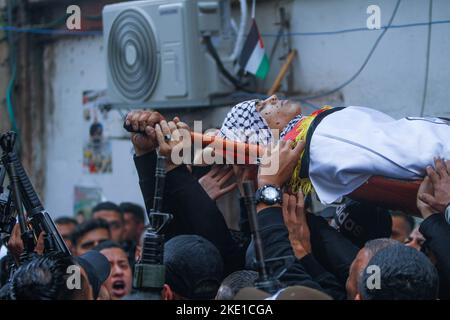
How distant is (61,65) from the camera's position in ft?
26.0

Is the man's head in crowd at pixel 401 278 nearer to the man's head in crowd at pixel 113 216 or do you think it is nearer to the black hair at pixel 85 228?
the black hair at pixel 85 228

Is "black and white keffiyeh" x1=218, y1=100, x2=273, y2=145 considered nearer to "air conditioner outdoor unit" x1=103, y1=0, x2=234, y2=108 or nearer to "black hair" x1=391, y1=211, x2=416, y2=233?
"black hair" x1=391, y1=211, x2=416, y2=233

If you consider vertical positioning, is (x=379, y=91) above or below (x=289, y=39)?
below

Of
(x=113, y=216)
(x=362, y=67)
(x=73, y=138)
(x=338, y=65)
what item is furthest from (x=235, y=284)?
(x=73, y=138)

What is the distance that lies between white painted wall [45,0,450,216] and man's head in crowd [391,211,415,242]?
2.29 ft

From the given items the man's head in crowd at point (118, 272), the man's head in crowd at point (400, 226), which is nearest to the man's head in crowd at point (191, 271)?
the man's head in crowd at point (118, 272)

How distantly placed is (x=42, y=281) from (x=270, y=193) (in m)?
0.81

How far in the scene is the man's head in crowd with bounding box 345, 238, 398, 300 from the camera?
2734 mm

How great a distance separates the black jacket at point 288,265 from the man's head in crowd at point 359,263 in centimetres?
7

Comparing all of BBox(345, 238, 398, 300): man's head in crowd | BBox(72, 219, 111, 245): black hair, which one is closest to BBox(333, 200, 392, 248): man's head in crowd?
BBox(345, 238, 398, 300): man's head in crowd

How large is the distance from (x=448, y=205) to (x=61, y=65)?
567 centimetres

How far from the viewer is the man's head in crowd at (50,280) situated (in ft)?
8.34

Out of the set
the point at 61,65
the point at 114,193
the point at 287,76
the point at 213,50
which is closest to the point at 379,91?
the point at 287,76
